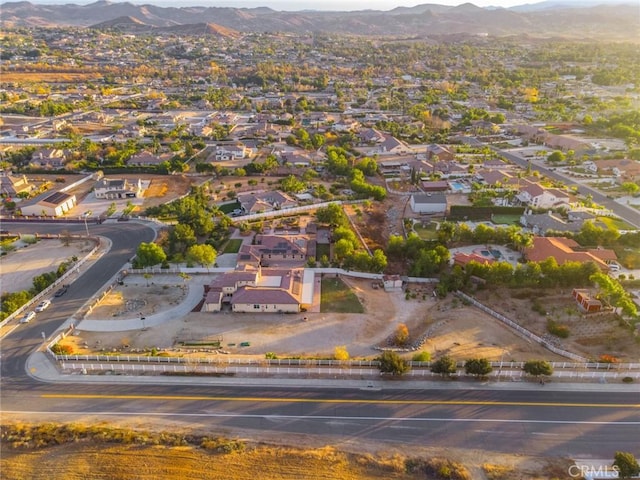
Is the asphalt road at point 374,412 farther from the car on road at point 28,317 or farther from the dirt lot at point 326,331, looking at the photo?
the car on road at point 28,317

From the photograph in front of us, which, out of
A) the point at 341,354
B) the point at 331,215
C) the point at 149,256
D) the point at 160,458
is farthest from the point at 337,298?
the point at 160,458

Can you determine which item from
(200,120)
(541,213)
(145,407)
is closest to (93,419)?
(145,407)

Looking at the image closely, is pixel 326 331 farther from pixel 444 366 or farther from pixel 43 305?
pixel 43 305

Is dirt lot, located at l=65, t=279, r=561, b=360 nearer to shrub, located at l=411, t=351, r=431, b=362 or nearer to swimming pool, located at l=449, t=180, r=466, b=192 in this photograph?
shrub, located at l=411, t=351, r=431, b=362

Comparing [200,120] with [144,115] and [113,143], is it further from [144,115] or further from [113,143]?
[113,143]

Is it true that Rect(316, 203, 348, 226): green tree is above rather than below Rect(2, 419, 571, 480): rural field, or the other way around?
above

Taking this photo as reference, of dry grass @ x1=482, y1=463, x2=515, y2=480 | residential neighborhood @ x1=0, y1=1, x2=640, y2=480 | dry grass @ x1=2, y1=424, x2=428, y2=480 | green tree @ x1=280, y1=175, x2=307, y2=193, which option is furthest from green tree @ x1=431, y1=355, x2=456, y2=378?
green tree @ x1=280, y1=175, x2=307, y2=193
